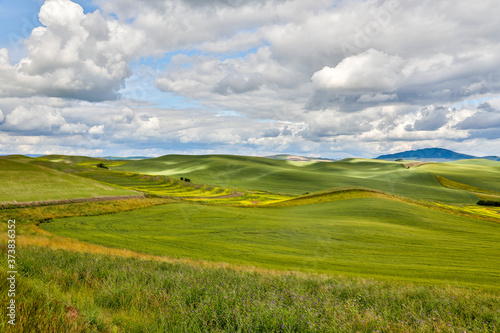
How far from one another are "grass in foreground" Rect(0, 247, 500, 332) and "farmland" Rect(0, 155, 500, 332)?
4 centimetres

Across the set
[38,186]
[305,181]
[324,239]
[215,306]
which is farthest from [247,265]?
[305,181]

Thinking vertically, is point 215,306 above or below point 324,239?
above

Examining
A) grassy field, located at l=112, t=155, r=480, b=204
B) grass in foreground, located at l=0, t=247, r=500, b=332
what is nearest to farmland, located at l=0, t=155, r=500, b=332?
grass in foreground, located at l=0, t=247, r=500, b=332

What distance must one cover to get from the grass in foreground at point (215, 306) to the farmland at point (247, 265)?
0.14 ft

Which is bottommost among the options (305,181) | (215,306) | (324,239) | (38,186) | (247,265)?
(324,239)

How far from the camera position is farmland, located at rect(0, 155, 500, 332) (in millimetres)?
6160

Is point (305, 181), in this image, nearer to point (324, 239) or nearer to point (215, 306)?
point (324, 239)

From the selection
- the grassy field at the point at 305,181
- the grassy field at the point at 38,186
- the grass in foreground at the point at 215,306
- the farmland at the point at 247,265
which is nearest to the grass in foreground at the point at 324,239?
the farmland at the point at 247,265

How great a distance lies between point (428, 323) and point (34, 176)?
62739 mm

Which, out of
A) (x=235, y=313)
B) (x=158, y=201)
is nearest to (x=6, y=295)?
(x=235, y=313)

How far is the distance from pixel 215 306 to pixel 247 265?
952cm

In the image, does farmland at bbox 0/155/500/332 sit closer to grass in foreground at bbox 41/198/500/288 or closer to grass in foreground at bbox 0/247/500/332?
grass in foreground at bbox 0/247/500/332

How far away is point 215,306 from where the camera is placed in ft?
22.2

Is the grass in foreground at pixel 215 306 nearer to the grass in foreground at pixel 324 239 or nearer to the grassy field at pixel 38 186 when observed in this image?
the grass in foreground at pixel 324 239
